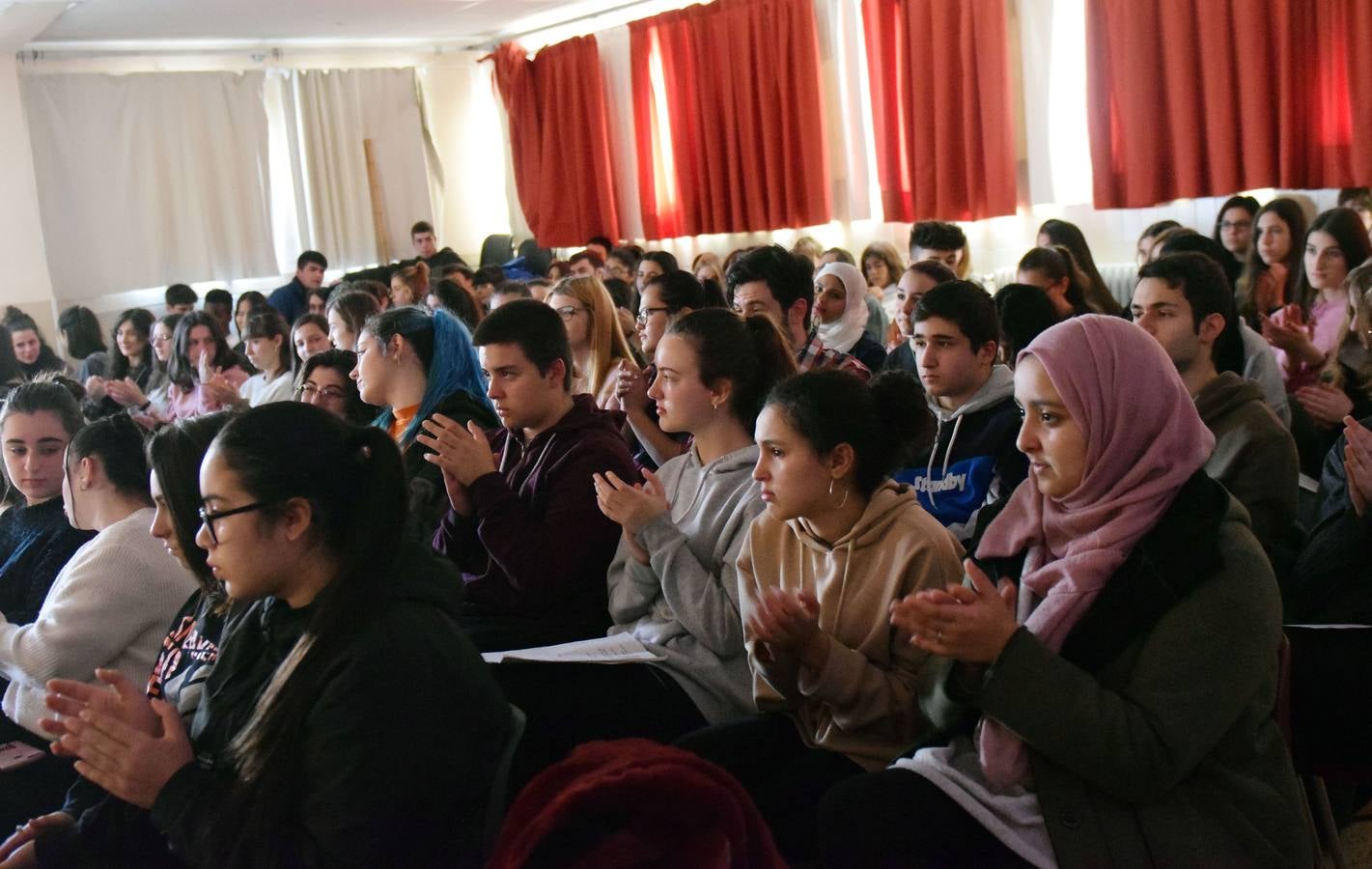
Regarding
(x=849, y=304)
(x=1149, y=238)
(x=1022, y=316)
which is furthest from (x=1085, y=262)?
(x=1022, y=316)

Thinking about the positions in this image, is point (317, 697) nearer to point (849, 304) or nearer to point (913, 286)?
point (913, 286)

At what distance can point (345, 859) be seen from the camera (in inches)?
54.4

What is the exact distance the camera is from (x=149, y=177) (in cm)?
938

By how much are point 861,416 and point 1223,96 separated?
4.20 meters

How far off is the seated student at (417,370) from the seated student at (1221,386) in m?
1.59

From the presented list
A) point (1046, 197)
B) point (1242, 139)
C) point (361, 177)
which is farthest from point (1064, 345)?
point (361, 177)

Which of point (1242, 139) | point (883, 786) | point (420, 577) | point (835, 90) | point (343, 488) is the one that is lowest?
point (883, 786)

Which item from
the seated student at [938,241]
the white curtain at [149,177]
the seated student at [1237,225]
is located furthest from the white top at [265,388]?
the white curtain at [149,177]

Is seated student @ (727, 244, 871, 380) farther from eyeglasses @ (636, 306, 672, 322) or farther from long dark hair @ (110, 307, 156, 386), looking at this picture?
long dark hair @ (110, 307, 156, 386)

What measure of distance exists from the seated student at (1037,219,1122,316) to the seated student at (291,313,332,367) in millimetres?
2739

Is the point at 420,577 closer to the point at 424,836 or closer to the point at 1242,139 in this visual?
the point at 424,836

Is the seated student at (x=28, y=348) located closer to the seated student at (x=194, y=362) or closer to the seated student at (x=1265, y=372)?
the seated student at (x=194, y=362)

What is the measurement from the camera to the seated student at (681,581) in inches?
86.2

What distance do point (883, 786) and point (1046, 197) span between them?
17.1 ft
